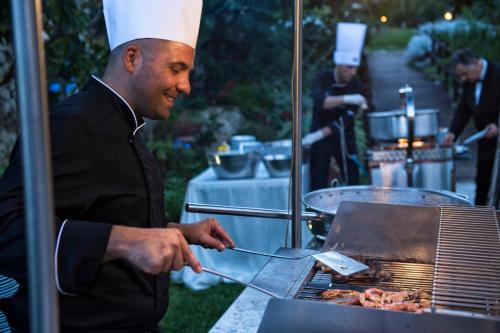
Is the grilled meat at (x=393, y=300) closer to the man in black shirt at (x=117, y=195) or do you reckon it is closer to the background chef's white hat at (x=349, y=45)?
the man in black shirt at (x=117, y=195)

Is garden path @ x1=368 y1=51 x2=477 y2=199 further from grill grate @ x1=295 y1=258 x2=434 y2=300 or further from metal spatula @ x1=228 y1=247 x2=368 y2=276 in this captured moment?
metal spatula @ x1=228 y1=247 x2=368 y2=276

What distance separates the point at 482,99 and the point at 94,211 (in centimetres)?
434

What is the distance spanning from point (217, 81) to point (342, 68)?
549cm

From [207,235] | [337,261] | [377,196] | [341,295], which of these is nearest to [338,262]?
[337,261]

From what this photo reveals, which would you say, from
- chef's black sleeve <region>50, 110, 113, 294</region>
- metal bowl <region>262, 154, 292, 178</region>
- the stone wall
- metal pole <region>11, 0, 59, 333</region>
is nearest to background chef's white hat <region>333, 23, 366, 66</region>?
metal bowl <region>262, 154, 292, 178</region>

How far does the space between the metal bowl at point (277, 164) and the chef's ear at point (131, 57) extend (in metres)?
2.85

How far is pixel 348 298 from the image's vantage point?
58.4 inches

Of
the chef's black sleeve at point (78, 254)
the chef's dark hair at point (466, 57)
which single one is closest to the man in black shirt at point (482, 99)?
the chef's dark hair at point (466, 57)

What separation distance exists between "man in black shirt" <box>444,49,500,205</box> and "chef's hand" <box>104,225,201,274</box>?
160 inches

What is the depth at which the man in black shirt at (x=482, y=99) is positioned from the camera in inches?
194

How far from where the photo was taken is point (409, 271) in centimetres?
178

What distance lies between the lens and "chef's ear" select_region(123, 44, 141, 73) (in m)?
1.56

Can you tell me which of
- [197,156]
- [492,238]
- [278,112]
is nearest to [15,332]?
[492,238]

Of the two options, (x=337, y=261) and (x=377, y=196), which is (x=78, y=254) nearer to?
(x=337, y=261)
